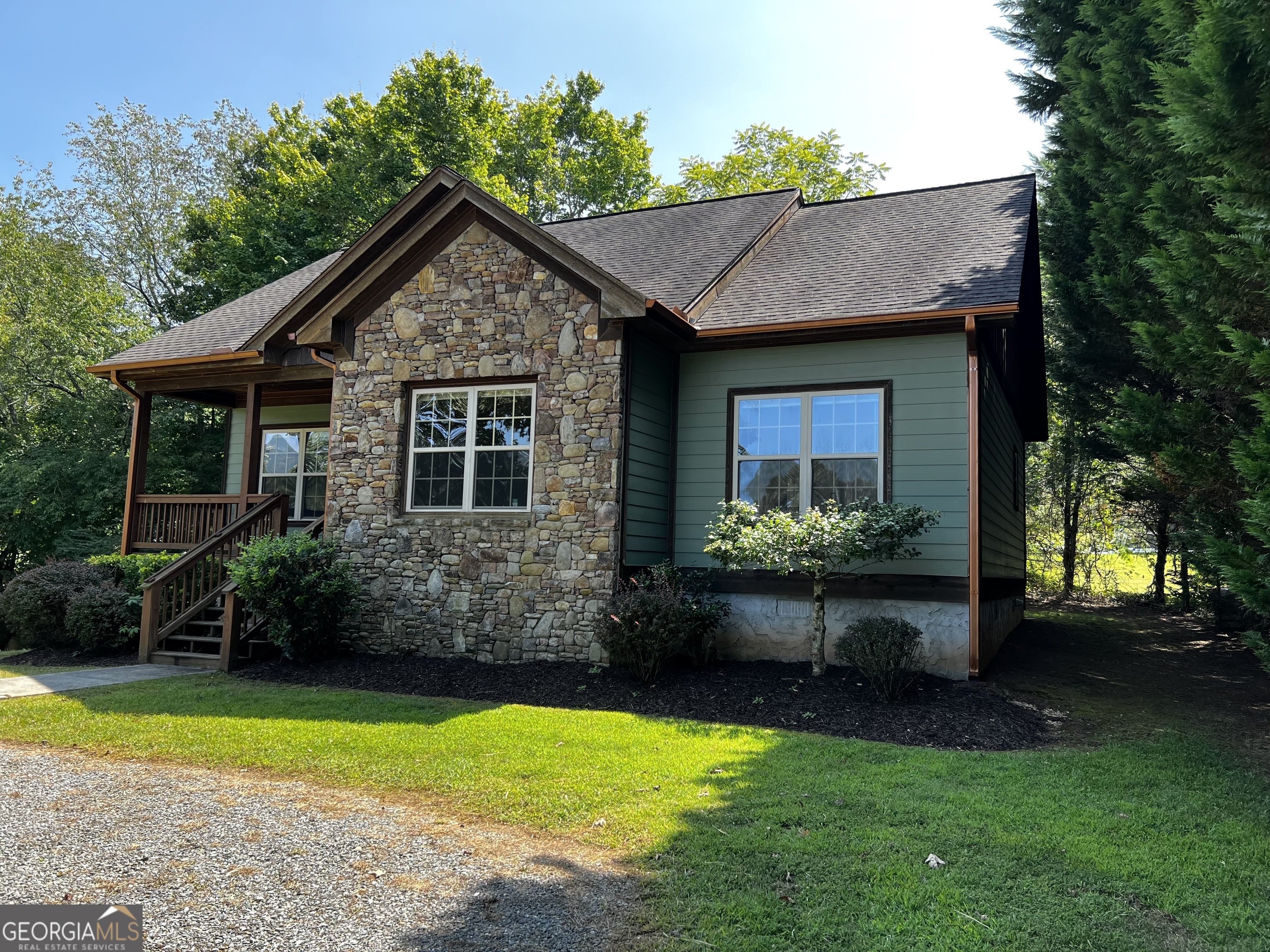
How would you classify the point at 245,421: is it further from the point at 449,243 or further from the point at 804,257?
the point at 804,257

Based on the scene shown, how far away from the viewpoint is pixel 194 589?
9.70m

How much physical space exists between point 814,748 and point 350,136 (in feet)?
85.2

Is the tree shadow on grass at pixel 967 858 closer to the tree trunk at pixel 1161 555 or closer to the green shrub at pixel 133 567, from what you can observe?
the green shrub at pixel 133 567

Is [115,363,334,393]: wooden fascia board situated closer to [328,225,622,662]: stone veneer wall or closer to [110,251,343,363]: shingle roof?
[110,251,343,363]: shingle roof

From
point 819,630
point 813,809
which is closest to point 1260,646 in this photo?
point 813,809

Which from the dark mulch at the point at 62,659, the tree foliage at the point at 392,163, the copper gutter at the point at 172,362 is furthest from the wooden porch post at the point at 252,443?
the tree foliage at the point at 392,163

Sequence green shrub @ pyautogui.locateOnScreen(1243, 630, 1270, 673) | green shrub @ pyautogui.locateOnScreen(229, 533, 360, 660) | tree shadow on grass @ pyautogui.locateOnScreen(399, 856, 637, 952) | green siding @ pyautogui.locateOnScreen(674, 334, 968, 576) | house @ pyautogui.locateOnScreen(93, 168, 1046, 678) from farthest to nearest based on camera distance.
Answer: green shrub @ pyautogui.locateOnScreen(229, 533, 360, 660), house @ pyautogui.locateOnScreen(93, 168, 1046, 678), green siding @ pyautogui.locateOnScreen(674, 334, 968, 576), green shrub @ pyautogui.locateOnScreen(1243, 630, 1270, 673), tree shadow on grass @ pyautogui.locateOnScreen(399, 856, 637, 952)

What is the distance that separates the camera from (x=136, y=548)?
1205cm

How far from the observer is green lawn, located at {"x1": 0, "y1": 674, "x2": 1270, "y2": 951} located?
3199 millimetres

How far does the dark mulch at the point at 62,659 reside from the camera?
369 inches

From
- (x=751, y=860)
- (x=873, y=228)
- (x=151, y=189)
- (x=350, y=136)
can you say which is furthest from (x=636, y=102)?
(x=751, y=860)

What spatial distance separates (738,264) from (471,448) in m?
4.18

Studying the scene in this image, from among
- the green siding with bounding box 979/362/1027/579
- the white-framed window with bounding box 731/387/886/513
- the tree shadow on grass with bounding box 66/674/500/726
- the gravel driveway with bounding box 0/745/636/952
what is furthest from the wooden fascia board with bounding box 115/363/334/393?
the green siding with bounding box 979/362/1027/579

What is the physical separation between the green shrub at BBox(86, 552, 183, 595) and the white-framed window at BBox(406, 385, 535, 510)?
11.4 feet
